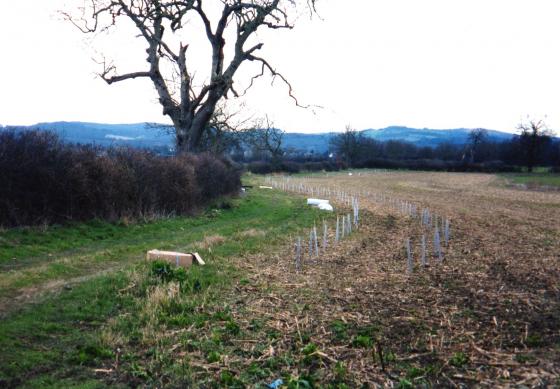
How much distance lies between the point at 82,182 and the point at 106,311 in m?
8.63

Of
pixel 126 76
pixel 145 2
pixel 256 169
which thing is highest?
pixel 145 2

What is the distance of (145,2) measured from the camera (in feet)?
83.8

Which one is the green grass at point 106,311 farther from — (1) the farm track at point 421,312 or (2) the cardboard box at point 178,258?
(1) the farm track at point 421,312

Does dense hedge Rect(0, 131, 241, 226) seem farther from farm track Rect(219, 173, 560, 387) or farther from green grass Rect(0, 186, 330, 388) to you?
farm track Rect(219, 173, 560, 387)

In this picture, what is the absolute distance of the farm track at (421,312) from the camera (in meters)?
5.49

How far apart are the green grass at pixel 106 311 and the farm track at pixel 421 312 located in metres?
0.62

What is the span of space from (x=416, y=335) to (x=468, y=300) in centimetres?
200

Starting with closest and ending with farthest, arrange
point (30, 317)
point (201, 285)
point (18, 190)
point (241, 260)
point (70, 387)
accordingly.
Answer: point (70, 387) → point (30, 317) → point (201, 285) → point (241, 260) → point (18, 190)

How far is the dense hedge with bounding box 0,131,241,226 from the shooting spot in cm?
1366

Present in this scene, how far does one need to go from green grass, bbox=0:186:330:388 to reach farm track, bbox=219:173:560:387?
62 centimetres

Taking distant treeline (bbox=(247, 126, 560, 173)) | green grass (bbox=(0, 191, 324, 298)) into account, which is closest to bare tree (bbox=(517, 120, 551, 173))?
distant treeline (bbox=(247, 126, 560, 173))

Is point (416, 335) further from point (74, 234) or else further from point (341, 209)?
point (341, 209)

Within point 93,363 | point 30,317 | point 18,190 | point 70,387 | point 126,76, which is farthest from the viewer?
point 126,76

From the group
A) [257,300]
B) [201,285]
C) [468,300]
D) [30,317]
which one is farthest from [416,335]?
[30,317]
